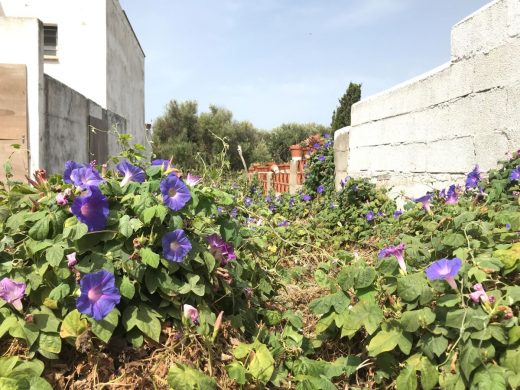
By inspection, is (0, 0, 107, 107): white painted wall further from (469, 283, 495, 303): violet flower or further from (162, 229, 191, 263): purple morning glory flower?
(469, 283, 495, 303): violet flower

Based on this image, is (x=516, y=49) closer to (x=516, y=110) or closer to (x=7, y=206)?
(x=516, y=110)

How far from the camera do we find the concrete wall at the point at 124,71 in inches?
456

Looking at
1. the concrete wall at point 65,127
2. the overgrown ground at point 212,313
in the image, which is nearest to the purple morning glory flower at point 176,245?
the overgrown ground at point 212,313

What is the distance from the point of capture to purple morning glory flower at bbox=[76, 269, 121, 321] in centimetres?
120

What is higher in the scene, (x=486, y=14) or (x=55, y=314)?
(x=486, y=14)

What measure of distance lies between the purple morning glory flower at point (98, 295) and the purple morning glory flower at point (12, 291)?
0.17 meters

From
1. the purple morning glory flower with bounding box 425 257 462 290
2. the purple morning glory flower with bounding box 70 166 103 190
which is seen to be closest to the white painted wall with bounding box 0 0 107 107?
the purple morning glory flower with bounding box 70 166 103 190

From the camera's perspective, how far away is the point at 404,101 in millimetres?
4141

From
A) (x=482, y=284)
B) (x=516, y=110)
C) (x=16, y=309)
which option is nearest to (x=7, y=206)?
(x=16, y=309)

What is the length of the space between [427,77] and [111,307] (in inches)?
129

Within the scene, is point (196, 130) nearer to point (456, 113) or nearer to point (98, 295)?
point (456, 113)

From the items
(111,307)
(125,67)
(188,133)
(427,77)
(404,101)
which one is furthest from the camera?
(188,133)

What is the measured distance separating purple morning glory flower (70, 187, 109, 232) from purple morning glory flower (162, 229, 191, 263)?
0.17m

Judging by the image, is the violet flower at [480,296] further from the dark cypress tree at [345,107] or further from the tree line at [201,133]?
the tree line at [201,133]
